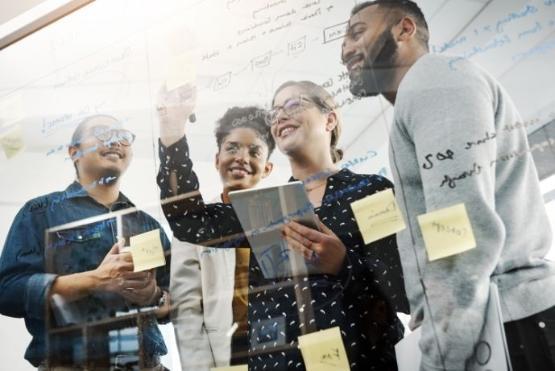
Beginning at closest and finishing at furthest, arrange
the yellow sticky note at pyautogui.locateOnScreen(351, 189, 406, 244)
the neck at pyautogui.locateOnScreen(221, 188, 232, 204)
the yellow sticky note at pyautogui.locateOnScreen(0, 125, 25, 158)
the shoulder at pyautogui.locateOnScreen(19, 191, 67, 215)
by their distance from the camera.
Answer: the yellow sticky note at pyautogui.locateOnScreen(351, 189, 406, 244), the neck at pyautogui.locateOnScreen(221, 188, 232, 204), the shoulder at pyautogui.locateOnScreen(19, 191, 67, 215), the yellow sticky note at pyautogui.locateOnScreen(0, 125, 25, 158)

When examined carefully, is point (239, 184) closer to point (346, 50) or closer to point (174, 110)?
point (174, 110)

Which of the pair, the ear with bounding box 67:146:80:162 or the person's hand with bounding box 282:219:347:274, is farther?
the ear with bounding box 67:146:80:162

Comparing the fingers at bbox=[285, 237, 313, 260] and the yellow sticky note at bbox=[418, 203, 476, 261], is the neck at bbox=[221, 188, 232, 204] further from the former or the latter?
the yellow sticky note at bbox=[418, 203, 476, 261]

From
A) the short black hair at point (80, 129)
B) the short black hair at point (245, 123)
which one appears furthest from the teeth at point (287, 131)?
the short black hair at point (80, 129)

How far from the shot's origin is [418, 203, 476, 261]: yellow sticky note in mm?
969

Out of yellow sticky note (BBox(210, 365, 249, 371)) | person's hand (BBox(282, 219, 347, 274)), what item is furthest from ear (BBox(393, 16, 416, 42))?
yellow sticky note (BBox(210, 365, 249, 371))

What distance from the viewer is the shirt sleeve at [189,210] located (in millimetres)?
1262

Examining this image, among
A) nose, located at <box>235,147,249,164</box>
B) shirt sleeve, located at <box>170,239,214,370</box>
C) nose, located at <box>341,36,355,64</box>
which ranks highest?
nose, located at <box>341,36,355,64</box>

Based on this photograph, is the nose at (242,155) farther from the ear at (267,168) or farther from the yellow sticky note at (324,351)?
the yellow sticky note at (324,351)

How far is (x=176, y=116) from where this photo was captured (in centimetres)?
141

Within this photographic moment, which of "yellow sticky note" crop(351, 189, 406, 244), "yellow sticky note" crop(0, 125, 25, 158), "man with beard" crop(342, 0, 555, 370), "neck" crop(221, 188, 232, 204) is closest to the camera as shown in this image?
"man with beard" crop(342, 0, 555, 370)

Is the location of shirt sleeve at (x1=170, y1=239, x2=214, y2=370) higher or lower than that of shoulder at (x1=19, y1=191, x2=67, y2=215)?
lower

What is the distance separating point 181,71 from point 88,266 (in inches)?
23.7

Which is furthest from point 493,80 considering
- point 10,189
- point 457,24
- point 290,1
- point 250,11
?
point 10,189
